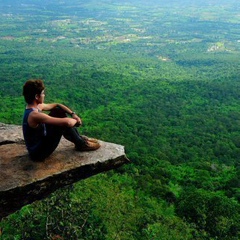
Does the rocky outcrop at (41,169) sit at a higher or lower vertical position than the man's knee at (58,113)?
lower

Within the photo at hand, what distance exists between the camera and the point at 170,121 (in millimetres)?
60125

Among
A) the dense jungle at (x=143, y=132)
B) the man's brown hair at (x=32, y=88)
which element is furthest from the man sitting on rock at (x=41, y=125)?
the dense jungle at (x=143, y=132)

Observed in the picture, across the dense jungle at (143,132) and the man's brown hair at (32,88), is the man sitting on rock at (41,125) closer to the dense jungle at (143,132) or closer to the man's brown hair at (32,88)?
the man's brown hair at (32,88)

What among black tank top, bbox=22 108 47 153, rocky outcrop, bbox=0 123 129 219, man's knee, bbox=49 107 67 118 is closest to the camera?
black tank top, bbox=22 108 47 153

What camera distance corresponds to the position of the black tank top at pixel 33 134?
27.8 ft

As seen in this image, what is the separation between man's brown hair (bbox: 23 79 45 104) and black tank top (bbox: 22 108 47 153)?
444mm

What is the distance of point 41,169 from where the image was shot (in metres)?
9.09

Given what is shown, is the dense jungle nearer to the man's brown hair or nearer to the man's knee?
the man's knee

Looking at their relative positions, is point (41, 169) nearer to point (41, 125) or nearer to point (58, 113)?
point (41, 125)

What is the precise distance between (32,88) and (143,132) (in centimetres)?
4407

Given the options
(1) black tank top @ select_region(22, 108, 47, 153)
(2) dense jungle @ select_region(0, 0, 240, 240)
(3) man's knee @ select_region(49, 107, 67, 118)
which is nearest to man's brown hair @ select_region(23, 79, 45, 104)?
(1) black tank top @ select_region(22, 108, 47, 153)

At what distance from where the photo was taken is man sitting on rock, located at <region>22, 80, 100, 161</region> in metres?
8.11

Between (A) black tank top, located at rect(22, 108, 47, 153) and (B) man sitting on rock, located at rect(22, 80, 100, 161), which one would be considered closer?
(B) man sitting on rock, located at rect(22, 80, 100, 161)

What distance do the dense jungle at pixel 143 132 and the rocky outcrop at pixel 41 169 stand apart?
11.0 m
